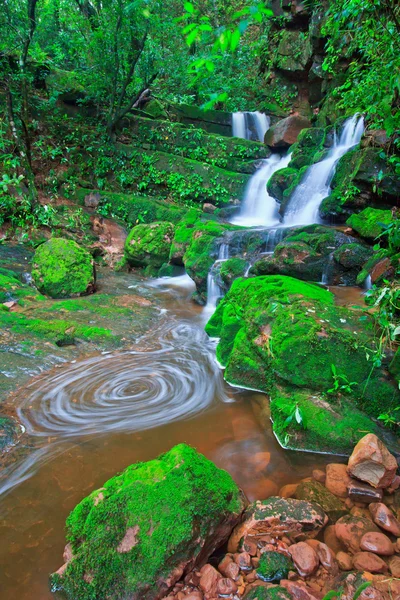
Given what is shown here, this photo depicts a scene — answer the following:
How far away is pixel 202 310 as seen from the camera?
795 cm

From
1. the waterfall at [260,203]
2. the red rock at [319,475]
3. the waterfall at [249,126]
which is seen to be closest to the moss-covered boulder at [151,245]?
the waterfall at [260,203]

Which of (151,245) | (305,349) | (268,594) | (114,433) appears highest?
(305,349)

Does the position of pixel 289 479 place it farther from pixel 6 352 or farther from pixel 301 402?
pixel 6 352

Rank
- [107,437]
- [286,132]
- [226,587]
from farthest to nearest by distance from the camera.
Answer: [286,132], [107,437], [226,587]

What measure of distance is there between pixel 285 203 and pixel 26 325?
821cm

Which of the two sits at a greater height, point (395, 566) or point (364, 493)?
point (395, 566)

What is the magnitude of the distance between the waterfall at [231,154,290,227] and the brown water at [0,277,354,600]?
7.84 meters

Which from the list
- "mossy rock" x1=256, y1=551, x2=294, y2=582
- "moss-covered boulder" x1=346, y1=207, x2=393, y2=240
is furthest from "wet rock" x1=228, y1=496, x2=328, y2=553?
"moss-covered boulder" x1=346, y1=207, x2=393, y2=240

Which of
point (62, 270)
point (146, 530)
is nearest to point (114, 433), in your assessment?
point (146, 530)

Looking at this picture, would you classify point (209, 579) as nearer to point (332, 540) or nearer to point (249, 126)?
point (332, 540)

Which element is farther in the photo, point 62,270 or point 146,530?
point 62,270

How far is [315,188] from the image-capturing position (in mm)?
10258

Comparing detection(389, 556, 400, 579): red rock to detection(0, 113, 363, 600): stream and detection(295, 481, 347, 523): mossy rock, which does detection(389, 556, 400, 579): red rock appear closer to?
detection(295, 481, 347, 523): mossy rock

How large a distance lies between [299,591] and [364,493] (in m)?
1.13
